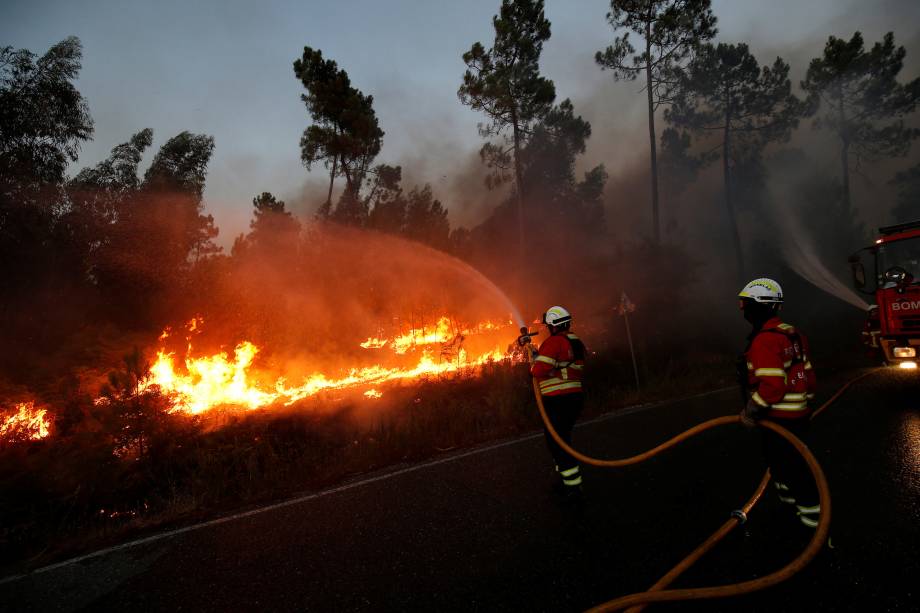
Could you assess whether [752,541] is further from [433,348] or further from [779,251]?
[779,251]

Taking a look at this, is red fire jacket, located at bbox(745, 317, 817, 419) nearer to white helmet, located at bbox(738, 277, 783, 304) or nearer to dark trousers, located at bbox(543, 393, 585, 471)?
white helmet, located at bbox(738, 277, 783, 304)

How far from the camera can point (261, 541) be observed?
447cm

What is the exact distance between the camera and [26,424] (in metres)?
9.98

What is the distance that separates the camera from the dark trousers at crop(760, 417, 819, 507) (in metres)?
3.65

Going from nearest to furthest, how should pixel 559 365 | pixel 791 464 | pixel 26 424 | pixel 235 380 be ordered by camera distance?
pixel 791 464 → pixel 559 365 → pixel 26 424 → pixel 235 380

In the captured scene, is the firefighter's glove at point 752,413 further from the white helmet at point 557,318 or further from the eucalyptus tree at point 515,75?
the eucalyptus tree at point 515,75

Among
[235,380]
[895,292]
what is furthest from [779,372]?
[235,380]

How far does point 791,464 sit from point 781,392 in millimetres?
661

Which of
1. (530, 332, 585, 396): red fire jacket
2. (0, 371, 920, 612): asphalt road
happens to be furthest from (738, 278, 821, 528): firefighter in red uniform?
(530, 332, 585, 396): red fire jacket

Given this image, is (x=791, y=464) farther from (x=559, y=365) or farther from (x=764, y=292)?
(x=559, y=365)

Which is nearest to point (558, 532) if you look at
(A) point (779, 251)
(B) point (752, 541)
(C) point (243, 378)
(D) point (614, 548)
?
(D) point (614, 548)

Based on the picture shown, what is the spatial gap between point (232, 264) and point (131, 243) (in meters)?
4.33

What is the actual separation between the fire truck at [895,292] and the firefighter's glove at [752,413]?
6.28 meters

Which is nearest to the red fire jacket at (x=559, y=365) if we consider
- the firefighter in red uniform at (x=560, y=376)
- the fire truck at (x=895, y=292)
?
the firefighter in red uniform at (x=560, y=376)
